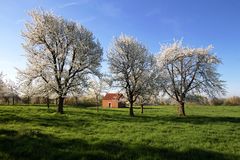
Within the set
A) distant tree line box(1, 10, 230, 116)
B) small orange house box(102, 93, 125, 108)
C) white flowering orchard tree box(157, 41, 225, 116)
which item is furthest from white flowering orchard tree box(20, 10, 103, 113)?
small orange house box(102, 93, 125, 108)

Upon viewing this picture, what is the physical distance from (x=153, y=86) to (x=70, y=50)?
1272cm

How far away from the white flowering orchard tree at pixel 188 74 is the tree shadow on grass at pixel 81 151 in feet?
86.8

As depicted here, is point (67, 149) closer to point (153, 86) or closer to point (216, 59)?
point (153, 86)

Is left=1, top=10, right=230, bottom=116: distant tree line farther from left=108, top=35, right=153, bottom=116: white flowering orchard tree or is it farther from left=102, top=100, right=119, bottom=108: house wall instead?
left=102, top=100, right=119, bottom=108: house wall

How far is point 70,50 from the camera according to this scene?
34.4 metres

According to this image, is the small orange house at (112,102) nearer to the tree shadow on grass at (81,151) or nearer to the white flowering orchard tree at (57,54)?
the white flowering orchard tree at (57,54)

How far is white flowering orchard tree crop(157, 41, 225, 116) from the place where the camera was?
39.8m

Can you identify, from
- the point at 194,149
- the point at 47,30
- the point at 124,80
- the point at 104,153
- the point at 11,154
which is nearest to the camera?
the point at 11,154

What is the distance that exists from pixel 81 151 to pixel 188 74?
1227 inches

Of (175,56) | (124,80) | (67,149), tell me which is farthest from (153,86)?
(67,149)

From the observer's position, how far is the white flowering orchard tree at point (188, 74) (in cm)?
3984

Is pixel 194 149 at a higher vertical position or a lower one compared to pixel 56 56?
lower

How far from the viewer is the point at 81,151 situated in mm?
11969

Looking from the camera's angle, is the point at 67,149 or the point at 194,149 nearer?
the point at 67,149
